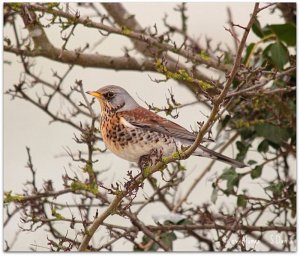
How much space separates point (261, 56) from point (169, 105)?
706 mm

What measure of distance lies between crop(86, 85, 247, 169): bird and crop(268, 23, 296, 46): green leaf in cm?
54

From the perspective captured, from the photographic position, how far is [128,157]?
1.82m

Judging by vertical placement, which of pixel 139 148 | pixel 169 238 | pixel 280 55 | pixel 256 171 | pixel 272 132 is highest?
pixel 280 55

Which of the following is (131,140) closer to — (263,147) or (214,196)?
(214,196)

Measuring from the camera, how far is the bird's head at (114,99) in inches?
74.1

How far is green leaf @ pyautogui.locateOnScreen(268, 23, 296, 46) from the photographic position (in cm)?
217

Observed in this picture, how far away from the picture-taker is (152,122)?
188 cm

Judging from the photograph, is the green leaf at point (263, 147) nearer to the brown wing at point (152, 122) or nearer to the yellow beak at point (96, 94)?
the brown wing at point (152, 122)

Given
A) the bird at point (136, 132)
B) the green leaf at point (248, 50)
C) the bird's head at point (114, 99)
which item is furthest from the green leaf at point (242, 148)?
the bird's head at point (114, 99)

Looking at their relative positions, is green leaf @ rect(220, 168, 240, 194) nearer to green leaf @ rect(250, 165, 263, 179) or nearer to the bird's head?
green leaf @ rect(250, 165, 263, 179)

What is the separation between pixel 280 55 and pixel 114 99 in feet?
1.96

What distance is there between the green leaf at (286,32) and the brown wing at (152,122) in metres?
0.57

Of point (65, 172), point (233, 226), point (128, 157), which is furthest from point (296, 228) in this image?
point (65, 172)

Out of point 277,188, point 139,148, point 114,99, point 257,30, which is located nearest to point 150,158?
point 139,148
